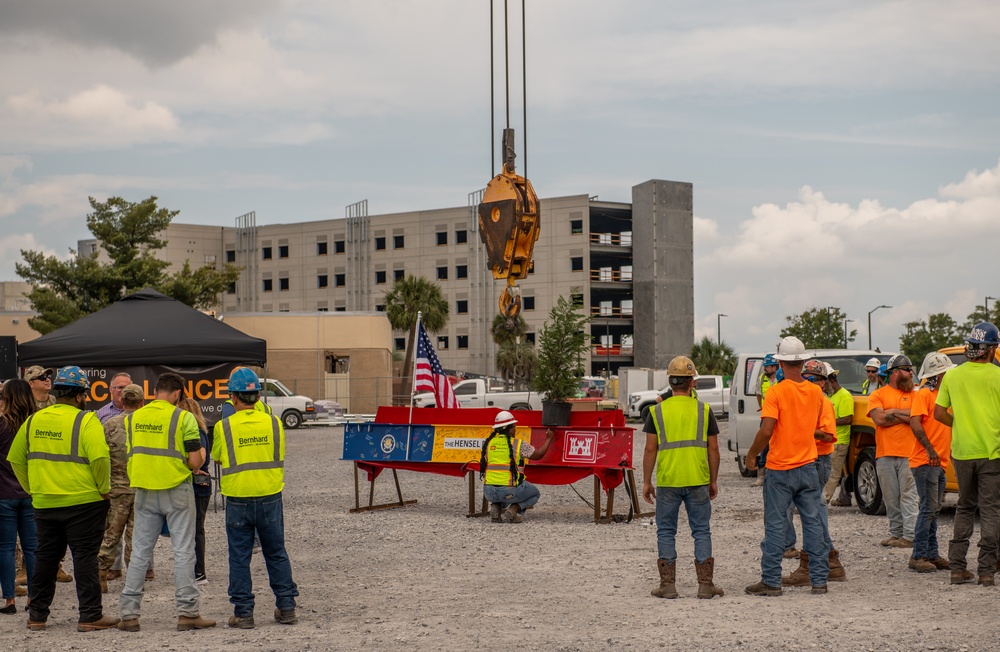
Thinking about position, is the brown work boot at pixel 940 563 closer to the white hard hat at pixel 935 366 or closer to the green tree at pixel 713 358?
the white hard hat at pixel 935 366

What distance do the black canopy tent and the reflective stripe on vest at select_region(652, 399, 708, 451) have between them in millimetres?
8023

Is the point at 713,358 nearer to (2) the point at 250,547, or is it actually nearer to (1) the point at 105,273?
(1) the point at 105,273

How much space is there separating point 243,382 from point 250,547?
1.20 metres

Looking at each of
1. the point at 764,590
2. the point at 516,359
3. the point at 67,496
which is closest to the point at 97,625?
the point at 67,496

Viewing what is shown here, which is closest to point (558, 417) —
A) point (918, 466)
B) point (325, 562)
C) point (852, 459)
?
point (852, 459)

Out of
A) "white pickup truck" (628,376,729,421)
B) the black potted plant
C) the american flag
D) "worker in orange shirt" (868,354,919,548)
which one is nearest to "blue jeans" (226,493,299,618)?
"worker in orange shirt" (868,354,919,548)

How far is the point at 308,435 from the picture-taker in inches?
1510

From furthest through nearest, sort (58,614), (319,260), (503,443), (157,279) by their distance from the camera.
Result: (319,260) → (157,279) → (503,443) → (58,614)

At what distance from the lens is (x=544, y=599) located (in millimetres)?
9250

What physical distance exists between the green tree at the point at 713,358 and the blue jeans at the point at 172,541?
73369 millimetres

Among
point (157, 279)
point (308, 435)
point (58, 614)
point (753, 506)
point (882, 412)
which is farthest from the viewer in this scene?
point (157, 279)

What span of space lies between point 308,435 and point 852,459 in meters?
26.2

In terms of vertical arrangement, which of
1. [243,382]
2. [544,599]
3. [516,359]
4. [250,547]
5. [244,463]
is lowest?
[544,599]

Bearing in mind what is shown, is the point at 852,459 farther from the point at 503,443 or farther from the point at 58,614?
the point at 58,614
